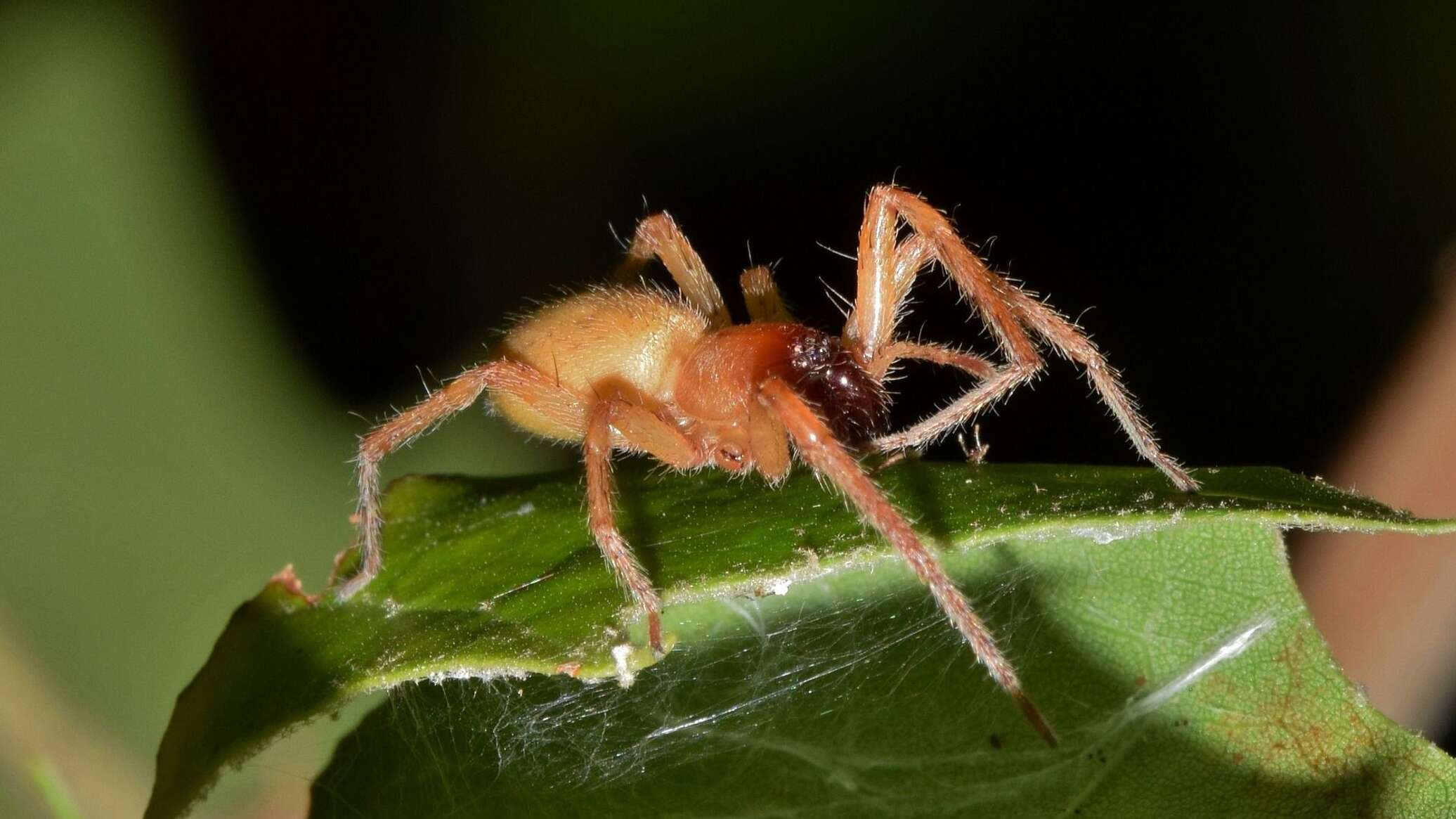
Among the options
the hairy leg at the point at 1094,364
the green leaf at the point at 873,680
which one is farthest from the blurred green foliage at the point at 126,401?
the hairy leg at the point at 1094,364

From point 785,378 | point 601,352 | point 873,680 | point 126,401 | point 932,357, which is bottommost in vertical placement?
point 873,680

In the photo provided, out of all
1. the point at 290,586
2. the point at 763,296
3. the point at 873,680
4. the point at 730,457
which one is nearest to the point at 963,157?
the point at 763,296

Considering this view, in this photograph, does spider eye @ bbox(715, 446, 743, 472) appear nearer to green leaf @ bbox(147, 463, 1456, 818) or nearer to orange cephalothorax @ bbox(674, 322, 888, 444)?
orange cephalothorax @ bbox(674, 322, 888, 444)

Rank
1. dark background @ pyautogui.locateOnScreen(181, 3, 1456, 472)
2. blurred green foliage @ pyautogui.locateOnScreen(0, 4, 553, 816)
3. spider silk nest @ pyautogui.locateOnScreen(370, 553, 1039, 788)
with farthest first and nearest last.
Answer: dark background @ pyautogui.locateOnScreen(181, 3, 1456, 472)
blurred green foliage @ pyautogui.locateOnScreen(0, 4, 553, 816)
spider silk nest @ pyautogui.locateOnScreen(370, 553, 1039, 788)

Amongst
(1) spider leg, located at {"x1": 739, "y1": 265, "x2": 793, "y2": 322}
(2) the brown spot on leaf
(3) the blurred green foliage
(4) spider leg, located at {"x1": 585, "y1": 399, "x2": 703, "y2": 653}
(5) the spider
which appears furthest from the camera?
(1) spider leg, located at {"x1": 739, "y1": 265, "x2": 793, "y2": 322}

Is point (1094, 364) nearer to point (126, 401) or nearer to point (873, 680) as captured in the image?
point (873, 680)

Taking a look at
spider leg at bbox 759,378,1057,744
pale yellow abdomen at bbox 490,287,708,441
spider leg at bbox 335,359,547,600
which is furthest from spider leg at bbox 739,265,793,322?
spider leg at bbox 759,378,1057,744

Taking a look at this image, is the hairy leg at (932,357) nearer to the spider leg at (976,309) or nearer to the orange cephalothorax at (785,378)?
the spider leg at (976,309)

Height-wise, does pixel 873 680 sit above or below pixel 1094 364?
below
